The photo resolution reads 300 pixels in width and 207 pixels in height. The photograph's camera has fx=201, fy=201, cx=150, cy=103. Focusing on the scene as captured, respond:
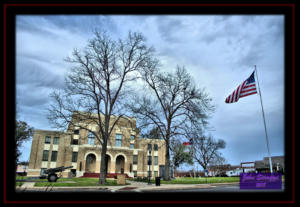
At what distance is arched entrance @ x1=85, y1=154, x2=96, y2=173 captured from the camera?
141ft

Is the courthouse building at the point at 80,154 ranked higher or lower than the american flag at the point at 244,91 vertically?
lower

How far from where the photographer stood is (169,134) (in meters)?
23.9

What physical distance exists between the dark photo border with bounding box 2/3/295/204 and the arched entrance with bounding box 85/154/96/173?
44.5 meters

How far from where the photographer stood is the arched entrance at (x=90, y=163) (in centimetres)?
4313

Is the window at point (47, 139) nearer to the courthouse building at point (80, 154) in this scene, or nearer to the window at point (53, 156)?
the courthouse building at point (80, 154)

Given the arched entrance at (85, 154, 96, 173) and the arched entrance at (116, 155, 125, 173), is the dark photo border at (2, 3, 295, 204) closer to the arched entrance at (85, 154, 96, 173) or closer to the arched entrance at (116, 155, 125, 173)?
the arched entrance at (85, 154, 96, 173)

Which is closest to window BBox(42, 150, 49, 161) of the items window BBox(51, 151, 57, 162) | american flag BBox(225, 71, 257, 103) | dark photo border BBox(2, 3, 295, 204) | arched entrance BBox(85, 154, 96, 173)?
window BBox(51, 151, 57, 162)

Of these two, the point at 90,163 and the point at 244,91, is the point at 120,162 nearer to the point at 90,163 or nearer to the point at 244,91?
the point at 90,163
